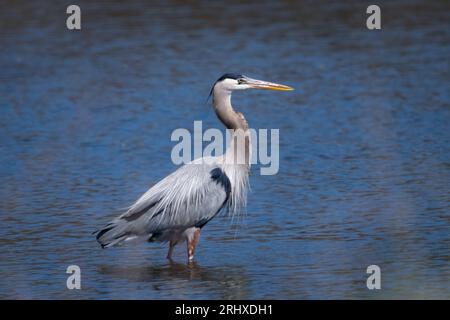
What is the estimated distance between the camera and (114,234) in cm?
1131

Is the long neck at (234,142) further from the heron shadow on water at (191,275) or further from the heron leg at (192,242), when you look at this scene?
the heron shadow on water at (191,275)

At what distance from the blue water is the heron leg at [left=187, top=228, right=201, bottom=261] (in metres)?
0.24

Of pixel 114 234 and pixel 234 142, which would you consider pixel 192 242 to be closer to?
pixel 114 234

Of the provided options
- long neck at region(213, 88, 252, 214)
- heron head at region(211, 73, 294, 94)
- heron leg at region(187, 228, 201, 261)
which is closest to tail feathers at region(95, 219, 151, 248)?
heron leg at region(187, 228, 201, 261)

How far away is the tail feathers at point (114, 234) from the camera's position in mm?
11305

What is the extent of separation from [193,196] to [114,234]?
0.90 m

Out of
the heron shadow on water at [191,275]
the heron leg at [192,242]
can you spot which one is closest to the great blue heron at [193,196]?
the heron leg at [192,242]

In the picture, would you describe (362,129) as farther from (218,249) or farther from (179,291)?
(179,291)

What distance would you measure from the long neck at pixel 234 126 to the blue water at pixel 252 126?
32.5 inches

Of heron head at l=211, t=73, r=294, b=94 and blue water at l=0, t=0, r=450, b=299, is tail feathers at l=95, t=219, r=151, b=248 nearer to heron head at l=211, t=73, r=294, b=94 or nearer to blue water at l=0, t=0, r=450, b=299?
blue water at l=0, t=0, r=450, b=299

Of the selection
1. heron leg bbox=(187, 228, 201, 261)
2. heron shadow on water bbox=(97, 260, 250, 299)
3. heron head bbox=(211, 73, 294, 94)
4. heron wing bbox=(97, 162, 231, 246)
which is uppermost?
heron head bbox=(211, 73, 294, 94)

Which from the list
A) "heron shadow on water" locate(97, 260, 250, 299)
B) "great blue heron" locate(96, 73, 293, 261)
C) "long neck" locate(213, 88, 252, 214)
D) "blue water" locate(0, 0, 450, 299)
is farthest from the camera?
"long neck" locate(213, 88, 252, 214)

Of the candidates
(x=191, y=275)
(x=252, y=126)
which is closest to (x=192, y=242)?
(x=191, y=275)

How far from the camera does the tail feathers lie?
11.3m
